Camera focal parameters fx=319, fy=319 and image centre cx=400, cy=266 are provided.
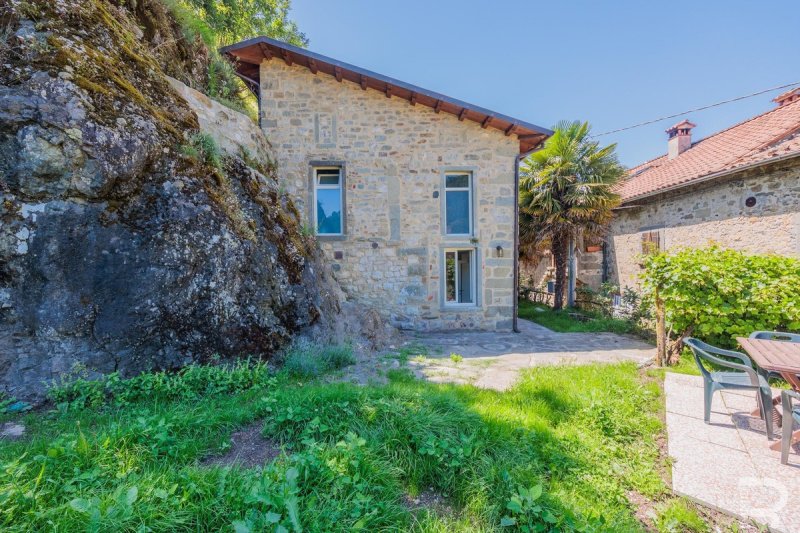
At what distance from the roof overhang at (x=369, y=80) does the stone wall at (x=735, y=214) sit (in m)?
3.90

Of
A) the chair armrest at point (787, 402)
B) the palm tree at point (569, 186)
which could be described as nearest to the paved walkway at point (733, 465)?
the chair armrest at point (787, 402)

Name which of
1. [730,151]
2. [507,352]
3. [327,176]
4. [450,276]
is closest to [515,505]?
[507,352]

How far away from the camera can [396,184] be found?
7.54 metres

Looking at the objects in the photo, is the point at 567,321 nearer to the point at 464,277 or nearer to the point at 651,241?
the point at 464,277

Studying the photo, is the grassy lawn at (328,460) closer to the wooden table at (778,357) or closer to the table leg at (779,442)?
the table leg at (779,442)

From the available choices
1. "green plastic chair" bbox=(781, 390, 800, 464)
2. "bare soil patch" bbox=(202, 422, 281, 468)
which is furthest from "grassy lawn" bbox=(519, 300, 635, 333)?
"bare soil patch" bbox=(202, 422, 281, 468)

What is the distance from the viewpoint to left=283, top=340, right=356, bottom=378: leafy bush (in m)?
4.03

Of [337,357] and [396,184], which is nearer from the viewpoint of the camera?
[337,357]

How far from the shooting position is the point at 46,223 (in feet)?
10.3

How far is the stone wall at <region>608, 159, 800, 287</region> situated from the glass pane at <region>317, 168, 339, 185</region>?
6.49 metres

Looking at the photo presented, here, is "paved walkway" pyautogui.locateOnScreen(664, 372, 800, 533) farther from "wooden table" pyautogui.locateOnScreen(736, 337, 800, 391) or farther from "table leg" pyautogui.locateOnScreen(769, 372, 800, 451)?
"wooden table" pyautogui.locateOnScreen(736, 337, 800, 391)

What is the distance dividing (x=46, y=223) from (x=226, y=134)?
→ 3.03 m

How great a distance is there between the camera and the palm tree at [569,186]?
9.64 meters

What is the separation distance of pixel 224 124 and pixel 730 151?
1267 centimetres
